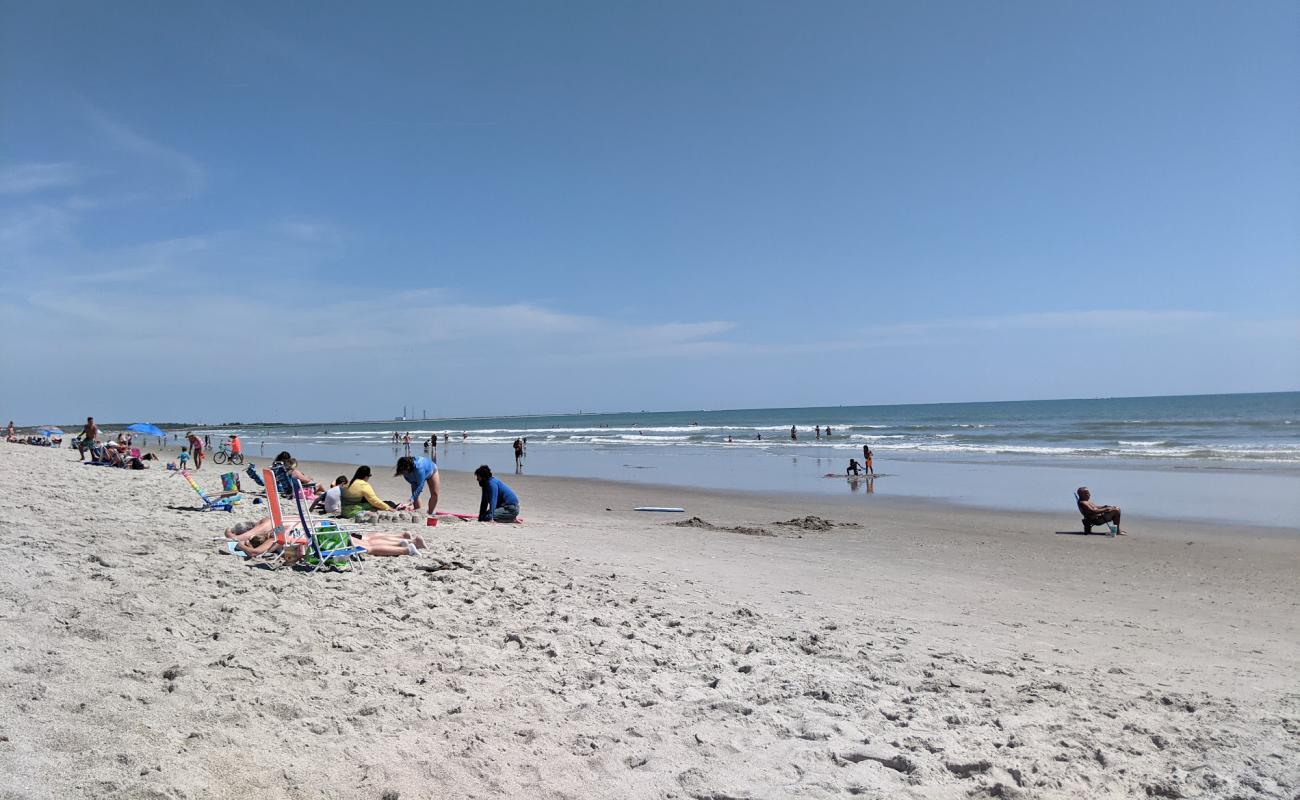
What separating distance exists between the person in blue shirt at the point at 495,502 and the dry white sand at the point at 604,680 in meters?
3.26

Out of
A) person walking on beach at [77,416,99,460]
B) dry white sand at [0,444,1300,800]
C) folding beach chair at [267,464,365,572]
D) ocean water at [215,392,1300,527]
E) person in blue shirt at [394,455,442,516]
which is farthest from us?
person walking on beach at [77,416,99,460]

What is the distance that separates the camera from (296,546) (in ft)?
22.6

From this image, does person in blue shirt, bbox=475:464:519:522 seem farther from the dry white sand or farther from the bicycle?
the bicycle

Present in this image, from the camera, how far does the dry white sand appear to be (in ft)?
11.5

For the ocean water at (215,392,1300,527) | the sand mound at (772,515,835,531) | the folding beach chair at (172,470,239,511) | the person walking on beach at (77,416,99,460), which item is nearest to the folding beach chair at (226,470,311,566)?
the folding beach chair at (172,470,239,511)

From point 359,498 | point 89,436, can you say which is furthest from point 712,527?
point 89,436

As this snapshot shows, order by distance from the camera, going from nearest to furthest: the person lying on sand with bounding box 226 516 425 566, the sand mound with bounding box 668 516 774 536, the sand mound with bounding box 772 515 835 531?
the person lying on sand with bounding box 226 516 425 566, the sand mound with bounding box 668 516 774 536, the sand mound with bounding box 772 515 835 531

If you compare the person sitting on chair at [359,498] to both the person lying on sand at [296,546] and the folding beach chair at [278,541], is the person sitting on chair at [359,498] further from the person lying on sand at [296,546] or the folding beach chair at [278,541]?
the folding beach chair at [278,541]

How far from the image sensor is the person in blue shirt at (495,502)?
38.6ft

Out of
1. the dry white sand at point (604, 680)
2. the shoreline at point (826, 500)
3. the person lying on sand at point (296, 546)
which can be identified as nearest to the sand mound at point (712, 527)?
the shoreline at point (826, 500)

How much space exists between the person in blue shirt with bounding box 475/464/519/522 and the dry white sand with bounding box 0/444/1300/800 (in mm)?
3255

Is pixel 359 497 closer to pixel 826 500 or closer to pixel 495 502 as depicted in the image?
pixel 495 502

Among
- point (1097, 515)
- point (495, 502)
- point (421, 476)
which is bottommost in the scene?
point (1097, 515)

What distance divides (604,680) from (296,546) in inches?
141
